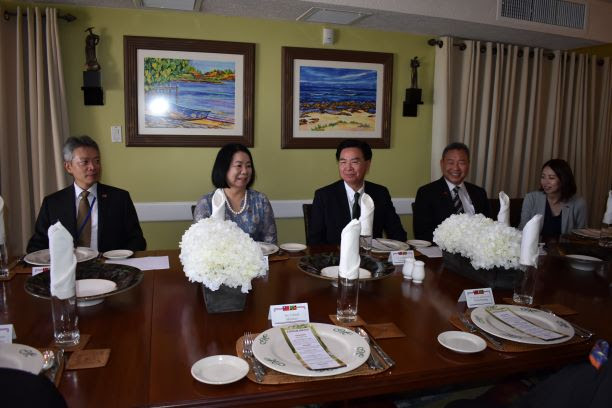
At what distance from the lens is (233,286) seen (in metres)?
1.39

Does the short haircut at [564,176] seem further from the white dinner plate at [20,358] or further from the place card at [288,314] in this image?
the white dinner plate at [20,358]

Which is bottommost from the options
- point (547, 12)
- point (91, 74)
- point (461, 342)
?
point (461, 342)

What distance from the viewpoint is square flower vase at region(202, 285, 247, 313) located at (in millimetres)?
1415

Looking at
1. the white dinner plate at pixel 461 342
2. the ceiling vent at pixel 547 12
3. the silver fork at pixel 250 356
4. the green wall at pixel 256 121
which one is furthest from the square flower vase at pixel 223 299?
the ceiling vent at pixel 547 12

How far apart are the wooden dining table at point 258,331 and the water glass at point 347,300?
0.06 m

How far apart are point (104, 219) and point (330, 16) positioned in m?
2.21

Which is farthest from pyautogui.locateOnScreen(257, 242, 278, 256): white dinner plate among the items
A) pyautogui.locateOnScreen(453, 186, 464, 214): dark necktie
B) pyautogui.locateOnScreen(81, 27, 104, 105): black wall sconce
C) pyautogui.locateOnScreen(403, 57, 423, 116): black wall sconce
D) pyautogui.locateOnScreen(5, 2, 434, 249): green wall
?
pyautogui.locateOnScreen(403, 57, 423, 116): black wall sconce

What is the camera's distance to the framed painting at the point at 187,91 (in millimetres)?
3416

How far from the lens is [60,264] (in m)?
1.18

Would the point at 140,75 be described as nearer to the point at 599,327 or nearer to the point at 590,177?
the point at 599,327

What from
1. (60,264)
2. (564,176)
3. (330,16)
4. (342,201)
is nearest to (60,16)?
(330,16)

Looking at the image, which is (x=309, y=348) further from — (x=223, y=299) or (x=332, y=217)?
(x=332, y=217)

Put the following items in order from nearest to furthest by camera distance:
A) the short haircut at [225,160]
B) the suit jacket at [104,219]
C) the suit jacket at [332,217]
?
the suit jacket at [104,219], the short haircut at [225,160], the suit jacket at [332,217]

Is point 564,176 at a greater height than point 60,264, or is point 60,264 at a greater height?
point 564,176
